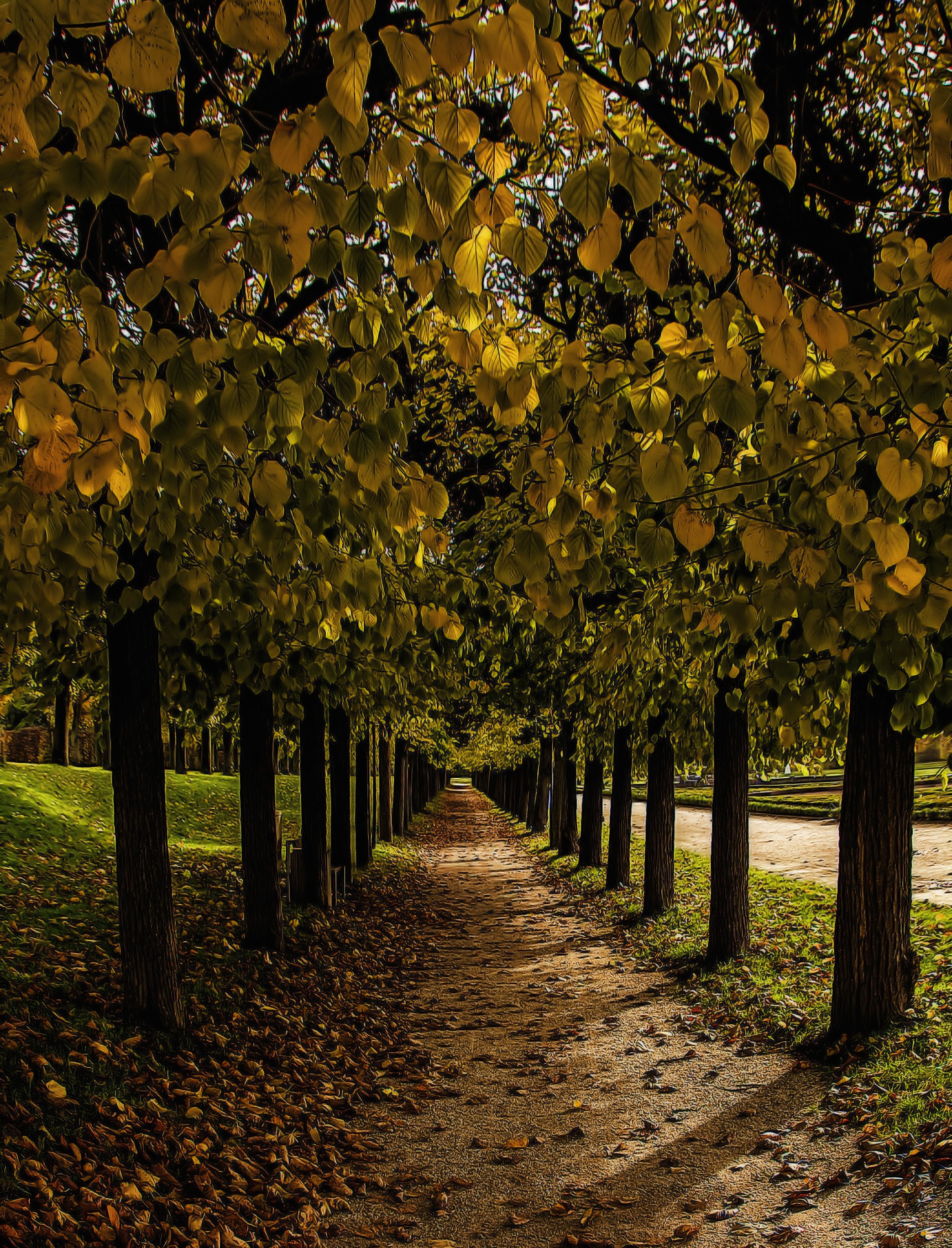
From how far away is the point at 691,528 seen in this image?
253 cm

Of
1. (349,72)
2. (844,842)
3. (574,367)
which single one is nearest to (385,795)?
(844,842)

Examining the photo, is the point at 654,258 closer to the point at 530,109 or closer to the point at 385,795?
the point at 530,109

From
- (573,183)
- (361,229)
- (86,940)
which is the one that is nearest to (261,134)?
(361,229)

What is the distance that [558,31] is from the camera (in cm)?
190

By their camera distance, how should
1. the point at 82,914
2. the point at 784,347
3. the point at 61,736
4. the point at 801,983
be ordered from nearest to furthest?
the point at 784,347, the point at 801,983, the point at 82,914, the point at 61,736

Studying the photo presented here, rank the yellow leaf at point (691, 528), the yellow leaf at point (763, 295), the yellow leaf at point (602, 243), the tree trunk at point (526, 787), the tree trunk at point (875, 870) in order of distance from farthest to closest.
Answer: the tree trunk at point (526, 787), the tree trunk at point (875, 870), the yellow leaf at point (691, 528), the yellow leaf at point (763, 295), the yellow leaf at point (602, 243)

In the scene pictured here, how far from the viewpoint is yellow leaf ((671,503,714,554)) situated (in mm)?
2453

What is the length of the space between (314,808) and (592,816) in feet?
25.9

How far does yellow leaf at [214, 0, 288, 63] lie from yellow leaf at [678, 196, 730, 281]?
975mm

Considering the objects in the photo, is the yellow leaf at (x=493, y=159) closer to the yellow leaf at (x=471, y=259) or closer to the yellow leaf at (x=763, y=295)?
the yellow leaf at (x=471, y=259)

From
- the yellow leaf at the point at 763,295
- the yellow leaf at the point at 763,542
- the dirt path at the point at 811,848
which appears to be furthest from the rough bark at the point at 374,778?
the yellow leaf at the point at 763,295

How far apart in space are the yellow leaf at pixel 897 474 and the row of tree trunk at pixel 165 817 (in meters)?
5.42

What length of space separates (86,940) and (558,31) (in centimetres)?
955

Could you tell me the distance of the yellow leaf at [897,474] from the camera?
2422mm
